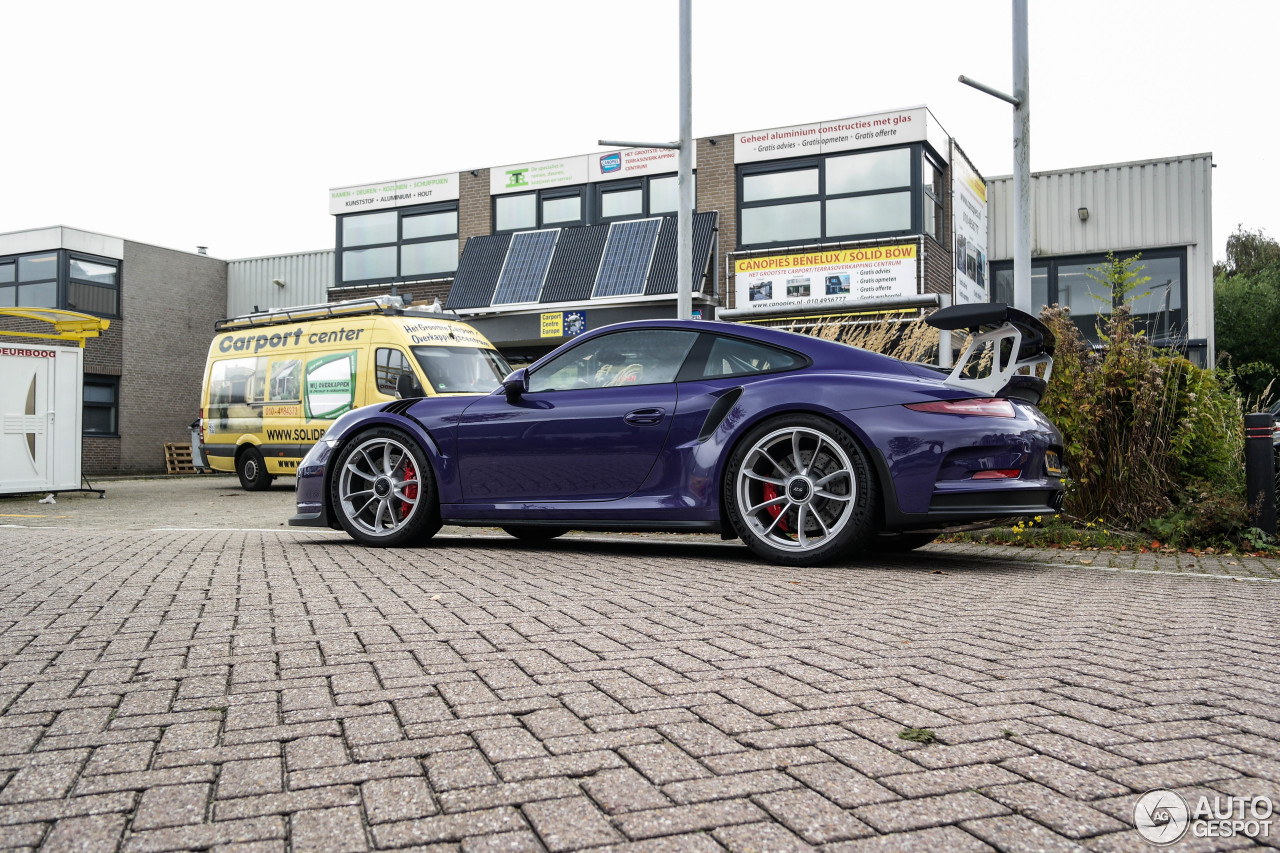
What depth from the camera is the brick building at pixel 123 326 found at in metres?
27.2

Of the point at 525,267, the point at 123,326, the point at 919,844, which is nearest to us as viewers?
the point at 919,844

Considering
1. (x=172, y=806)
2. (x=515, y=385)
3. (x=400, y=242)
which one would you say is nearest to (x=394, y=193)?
(x=400, y=242)

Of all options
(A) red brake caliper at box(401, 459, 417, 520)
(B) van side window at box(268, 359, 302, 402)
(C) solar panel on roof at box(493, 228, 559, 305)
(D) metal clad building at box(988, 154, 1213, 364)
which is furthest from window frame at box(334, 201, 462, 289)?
(A) red brake caliper at box(401, 459, 417, 520)

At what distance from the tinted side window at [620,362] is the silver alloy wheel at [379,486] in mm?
1043

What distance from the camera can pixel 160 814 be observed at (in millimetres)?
1887

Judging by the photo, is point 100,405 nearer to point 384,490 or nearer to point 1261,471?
point 384,490

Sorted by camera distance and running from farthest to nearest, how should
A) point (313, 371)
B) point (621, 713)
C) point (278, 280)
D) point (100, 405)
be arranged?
point (278, 280) < point (100, 405) < point (313, 371) < point (621, 713)

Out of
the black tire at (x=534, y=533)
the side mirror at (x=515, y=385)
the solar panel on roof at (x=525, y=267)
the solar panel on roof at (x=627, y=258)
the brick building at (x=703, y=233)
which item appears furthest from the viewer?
the solar panel on roof at (x=525, y=267)

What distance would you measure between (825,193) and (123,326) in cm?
1938

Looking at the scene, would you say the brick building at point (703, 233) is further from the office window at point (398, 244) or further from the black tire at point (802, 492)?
the black tire at point (802, 492)

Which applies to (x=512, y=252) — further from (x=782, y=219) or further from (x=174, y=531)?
(x=174, y=531)

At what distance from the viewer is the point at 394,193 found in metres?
25.3

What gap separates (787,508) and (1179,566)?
2.30m

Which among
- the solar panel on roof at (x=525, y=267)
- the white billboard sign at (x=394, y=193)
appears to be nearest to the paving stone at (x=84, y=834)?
the solar panel on roof at (x=525, y=267)
